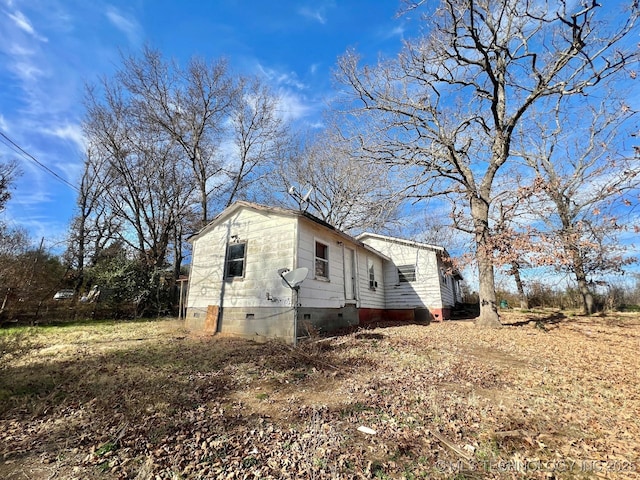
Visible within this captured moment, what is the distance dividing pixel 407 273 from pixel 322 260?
7562mm

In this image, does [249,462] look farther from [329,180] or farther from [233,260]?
[329,180]

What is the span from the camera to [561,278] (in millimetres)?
11766

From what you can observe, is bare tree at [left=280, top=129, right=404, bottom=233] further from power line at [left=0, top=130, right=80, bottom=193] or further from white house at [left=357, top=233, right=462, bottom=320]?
power line at [left=0, top=130, right=80, bottom=193]

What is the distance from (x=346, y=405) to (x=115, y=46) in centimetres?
2109

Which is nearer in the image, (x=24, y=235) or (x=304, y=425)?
(x=304, y=425)

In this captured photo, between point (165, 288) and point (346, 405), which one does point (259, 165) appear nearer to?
point (165, 288)

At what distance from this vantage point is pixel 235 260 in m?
10.7

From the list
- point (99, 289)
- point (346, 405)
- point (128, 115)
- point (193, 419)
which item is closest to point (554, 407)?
point (346, 405)

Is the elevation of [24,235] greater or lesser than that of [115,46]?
lesser

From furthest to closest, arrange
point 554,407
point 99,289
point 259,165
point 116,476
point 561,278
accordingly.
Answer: point 259,165 < point 99,289 < point 561,278 < point 554,407 < point 116,476

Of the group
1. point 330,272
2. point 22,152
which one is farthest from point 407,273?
point 22,152

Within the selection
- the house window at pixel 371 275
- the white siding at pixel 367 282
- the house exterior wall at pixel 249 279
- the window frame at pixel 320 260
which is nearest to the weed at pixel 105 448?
the house exterior wall at pixel 249 279

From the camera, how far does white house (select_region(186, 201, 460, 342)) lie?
9281 millimetres

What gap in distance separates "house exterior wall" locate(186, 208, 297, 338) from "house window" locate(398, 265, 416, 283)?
912 cm
